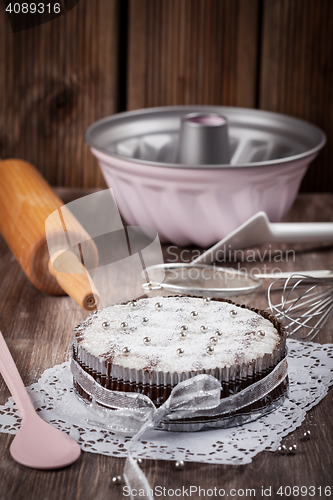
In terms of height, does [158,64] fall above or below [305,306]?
above

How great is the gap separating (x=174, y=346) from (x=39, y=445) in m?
0.10

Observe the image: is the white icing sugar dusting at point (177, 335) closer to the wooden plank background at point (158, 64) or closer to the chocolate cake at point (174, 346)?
the chocolate cake at point (174, 346)

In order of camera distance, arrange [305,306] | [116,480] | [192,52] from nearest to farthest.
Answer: [116,480] < [305,306] < [192,52]

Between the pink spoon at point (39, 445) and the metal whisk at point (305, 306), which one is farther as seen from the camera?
the metal whisk at point (305, 306)

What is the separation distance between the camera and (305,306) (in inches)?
21.6

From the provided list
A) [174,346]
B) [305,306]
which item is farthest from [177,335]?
[305,306]

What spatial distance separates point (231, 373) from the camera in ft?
1.15

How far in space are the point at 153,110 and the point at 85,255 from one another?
28 centimetres

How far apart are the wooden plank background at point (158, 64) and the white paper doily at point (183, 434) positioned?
1.63ft

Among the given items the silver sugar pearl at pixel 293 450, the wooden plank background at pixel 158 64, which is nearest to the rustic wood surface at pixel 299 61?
the wooden plank background at pixel 158 64

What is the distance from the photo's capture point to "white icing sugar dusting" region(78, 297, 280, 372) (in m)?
0.36

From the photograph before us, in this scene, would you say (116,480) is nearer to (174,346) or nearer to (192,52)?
(174,346)

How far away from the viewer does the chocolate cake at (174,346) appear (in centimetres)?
35

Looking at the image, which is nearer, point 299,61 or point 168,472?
point 168,472
